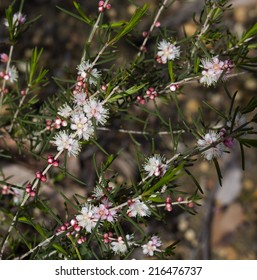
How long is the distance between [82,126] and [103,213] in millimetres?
222

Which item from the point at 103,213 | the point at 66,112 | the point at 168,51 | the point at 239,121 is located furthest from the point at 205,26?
the point at 103,213

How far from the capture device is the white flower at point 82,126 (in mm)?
1124

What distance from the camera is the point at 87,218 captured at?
118 centimetres

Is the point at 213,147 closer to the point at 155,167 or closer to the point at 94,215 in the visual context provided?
the point at 155,167

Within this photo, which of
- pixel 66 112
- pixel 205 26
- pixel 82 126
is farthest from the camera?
pixel 205 26

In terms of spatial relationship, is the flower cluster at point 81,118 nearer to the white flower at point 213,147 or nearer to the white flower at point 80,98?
the white flower at point 80,98

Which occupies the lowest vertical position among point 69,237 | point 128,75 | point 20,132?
point 69,237

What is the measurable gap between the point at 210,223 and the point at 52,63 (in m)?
1.40

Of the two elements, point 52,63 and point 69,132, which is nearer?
point 69,132

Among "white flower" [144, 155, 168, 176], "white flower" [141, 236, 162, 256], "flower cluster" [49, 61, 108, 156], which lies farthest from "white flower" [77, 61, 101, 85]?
"white flower" [141, 236, 162, 256]

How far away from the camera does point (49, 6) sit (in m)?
3.17

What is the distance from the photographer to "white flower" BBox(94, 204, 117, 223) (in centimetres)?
117
